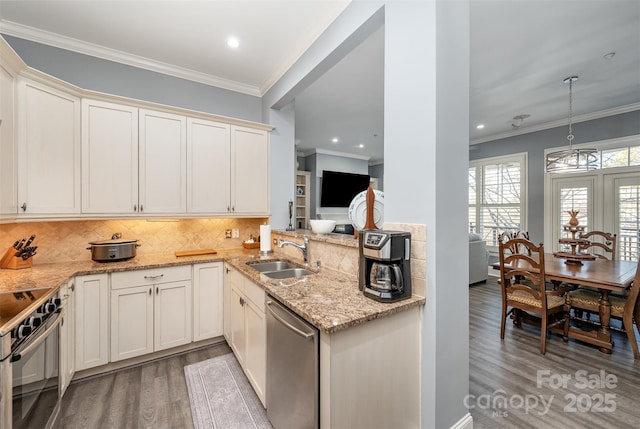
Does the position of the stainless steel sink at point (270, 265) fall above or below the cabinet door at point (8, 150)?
below

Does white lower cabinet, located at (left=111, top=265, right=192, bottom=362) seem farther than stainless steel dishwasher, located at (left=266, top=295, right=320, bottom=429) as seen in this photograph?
Yes

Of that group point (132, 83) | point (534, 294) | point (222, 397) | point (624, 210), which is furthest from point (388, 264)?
point (624, 210)

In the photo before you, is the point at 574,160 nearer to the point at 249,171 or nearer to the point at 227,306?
the point at 249,171

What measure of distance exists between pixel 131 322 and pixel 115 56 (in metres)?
2.61

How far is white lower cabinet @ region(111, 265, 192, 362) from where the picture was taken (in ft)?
7.54

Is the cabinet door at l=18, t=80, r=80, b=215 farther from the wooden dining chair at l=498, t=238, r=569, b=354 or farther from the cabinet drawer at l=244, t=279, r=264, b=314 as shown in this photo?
the wooden dining chair at l=498, t=238, r=569, b=354

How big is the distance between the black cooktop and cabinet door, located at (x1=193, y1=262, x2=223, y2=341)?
1.12 m

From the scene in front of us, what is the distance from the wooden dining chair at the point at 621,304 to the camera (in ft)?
8.07

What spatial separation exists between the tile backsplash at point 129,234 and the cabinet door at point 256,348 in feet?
4.82

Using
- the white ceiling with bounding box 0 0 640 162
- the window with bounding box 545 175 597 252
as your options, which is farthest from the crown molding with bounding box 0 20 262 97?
the window with bounding box 545 175 597 252

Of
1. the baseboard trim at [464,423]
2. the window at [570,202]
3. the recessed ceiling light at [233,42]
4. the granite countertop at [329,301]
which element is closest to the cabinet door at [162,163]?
the recessed ceiling light at [233,42]

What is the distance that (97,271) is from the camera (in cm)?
219

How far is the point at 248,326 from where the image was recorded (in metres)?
2.11

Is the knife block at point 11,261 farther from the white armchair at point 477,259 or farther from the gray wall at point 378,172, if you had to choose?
the gray wall at point 378,172
